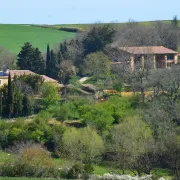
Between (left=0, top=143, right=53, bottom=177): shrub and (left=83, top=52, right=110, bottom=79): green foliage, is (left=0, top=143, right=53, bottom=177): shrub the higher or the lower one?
the lower one

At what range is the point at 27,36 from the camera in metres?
83.2

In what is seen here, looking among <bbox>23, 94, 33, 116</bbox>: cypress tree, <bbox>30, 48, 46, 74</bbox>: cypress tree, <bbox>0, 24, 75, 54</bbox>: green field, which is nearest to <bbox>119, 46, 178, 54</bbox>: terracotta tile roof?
<bbox>30, 48, 46, 74</bbox>: cypress tree

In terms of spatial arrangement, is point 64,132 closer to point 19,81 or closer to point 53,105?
point 53,105

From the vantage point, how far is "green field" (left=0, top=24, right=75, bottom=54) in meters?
75.9

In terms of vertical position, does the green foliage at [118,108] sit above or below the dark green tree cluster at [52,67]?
below

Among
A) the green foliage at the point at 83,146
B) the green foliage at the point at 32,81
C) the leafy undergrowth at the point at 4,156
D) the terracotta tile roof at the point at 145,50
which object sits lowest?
the leafy undergrowth at the point at 4,156

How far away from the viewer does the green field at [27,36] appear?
7588cm

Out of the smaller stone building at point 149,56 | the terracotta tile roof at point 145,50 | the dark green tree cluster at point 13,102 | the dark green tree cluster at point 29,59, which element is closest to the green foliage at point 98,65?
the smaller stone building at point 149,56

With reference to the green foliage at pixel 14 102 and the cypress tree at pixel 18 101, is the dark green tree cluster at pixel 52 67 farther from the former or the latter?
the cypress tree at pixel 18 101

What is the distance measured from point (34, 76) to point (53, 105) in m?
3.78

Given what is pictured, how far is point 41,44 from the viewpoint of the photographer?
3051 inches

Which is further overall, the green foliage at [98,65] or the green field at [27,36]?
the green field at [27,36]

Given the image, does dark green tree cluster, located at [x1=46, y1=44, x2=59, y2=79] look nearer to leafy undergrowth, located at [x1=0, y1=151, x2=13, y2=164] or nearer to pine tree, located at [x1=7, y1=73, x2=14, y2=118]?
pine tree, located at [x1=7, y1=73, x2=14, y2=118]

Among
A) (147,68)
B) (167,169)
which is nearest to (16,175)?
(167,169)
